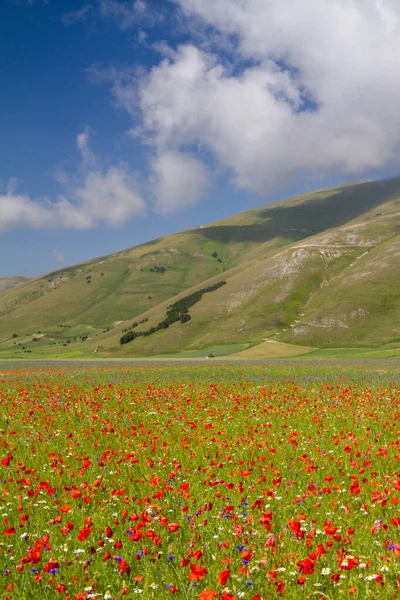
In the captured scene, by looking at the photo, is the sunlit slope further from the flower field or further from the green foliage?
the flower field

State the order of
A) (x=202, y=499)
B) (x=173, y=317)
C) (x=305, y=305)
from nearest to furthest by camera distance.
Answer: (x=202, y=499)
(x=305, y=305)
(x=173, y=317)

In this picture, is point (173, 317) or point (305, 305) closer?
point (305, 305)

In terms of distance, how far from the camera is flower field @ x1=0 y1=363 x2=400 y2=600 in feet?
17.2

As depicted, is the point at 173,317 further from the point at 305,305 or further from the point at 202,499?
the point at 202,499

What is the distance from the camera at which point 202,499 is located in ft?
27.2

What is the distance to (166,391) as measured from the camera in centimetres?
2281

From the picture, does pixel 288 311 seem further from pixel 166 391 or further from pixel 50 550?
pixel 50 550

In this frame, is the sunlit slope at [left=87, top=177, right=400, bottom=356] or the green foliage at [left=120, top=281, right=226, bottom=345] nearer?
the sunlit slope at [left=87, top=177, right=400, bottom=356]

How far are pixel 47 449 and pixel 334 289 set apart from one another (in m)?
132

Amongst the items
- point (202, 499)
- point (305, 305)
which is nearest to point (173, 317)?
point (305, 305)

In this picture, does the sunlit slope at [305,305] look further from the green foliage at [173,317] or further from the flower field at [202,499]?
the flower field at [202,499]

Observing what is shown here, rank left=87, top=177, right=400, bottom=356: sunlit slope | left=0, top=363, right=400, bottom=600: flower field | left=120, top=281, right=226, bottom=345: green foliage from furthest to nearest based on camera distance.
A: 1. left=120, top=281, right=226, bottom=345: green foliage
2. left=87, top=177, right=400, bottom=356: sunlit slope
3. left=0, top=363, right=400, bottom=600: flower field

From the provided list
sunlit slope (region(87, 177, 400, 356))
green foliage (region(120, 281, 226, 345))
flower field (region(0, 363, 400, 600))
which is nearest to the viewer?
flower field (region(0, 363, 400, 600))

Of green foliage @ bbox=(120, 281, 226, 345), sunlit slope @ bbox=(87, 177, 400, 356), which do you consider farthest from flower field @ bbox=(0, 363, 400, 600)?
green foliage @ bbox=(120, 281, 226, 345)
